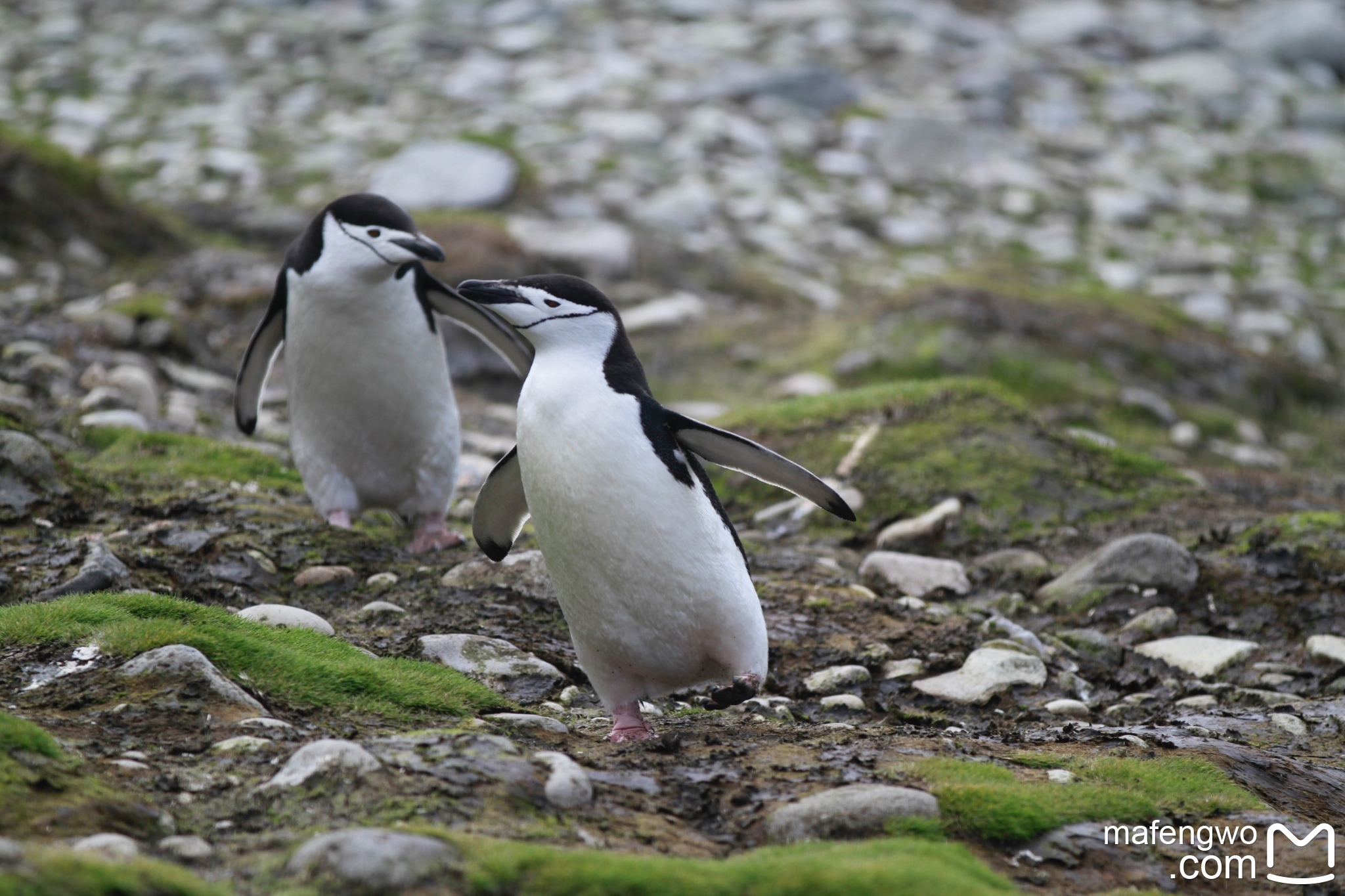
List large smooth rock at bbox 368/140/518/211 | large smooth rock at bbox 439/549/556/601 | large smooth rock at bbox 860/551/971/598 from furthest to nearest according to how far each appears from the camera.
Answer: large smooth rock at bbox 368/140/518/211 < large smooth rock at bbox 860/551/971/598 < large smooth rock at bbox 439/549/556/601

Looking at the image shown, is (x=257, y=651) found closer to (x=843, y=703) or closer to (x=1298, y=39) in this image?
(x=843, y=703)

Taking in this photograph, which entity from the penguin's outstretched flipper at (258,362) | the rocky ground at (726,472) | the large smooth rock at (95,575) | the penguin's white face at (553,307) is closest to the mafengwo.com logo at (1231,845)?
the rocky ground at (726,472)

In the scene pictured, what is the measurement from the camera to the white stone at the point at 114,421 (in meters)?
7.11

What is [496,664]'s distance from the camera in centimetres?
452

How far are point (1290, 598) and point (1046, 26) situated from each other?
1680 centimetres

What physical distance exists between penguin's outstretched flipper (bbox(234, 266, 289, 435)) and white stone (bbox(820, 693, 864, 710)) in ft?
10.6

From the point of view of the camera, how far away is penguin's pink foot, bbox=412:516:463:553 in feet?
19.5

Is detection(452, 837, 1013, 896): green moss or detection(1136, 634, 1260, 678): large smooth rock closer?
detection(452, 837, 1013, 896): green moss

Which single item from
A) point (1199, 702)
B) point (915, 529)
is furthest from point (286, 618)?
point (915, 529)

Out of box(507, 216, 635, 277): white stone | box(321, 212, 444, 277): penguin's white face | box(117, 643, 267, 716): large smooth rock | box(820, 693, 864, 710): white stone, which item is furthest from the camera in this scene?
box(507, 216, 635, 277): white stone

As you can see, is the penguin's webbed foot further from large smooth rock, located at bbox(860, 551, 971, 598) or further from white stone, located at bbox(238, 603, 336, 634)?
large smooth rock, located at bbox(860, 551, 971, 598)

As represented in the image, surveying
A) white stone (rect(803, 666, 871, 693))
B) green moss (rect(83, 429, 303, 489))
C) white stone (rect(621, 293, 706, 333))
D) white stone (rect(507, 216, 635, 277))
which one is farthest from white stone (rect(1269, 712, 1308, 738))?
white stone (rect(507, 216, 635, 277))

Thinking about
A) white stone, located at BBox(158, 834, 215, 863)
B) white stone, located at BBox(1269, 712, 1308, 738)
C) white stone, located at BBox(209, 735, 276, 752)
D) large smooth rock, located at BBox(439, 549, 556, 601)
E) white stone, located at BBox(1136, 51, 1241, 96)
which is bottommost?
white stone, located at BBox(1136, 51, 1241, 96)

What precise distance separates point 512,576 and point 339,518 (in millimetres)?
1168
